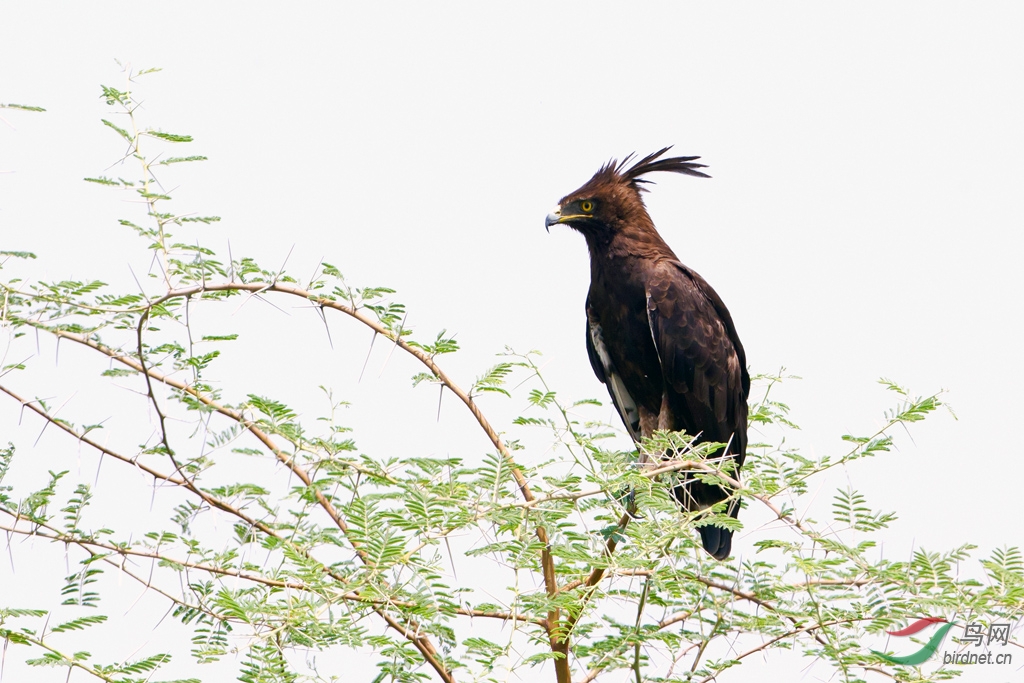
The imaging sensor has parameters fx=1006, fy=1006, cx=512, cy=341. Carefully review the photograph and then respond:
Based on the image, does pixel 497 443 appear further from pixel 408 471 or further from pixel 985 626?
pixel 985 626

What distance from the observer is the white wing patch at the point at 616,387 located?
6.15m

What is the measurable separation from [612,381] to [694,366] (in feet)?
2.15

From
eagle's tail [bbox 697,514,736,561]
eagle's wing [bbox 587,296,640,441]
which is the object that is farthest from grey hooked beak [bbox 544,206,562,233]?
eagle's tail [bbox 697,514,736,561]

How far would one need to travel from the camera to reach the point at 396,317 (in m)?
3.38

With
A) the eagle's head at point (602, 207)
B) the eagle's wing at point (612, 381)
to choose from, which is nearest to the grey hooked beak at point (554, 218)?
the eagle's head at point (602, 207)

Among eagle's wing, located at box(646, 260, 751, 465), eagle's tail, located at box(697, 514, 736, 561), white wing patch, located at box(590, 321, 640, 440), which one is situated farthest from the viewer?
white wing patch, located at box(590, 321, 640, 440)

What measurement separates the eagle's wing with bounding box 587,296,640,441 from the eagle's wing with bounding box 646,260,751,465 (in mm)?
381

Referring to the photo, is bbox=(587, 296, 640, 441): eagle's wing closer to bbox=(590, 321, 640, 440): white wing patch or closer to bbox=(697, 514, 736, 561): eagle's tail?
bbox=(590, 321, 640, 440): white wing patch

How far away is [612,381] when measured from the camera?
621 centimetres

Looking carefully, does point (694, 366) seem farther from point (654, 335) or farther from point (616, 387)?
point (616, 387)

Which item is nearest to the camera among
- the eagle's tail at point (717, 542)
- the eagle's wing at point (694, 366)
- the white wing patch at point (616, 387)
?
the eagle's tail at point (717, 542)

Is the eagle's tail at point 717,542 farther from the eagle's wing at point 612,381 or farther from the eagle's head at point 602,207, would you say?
the eagle's head at point 602,207

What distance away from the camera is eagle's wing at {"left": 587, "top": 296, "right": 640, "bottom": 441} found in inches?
242

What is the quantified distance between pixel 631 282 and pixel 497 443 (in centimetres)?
257
